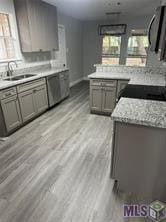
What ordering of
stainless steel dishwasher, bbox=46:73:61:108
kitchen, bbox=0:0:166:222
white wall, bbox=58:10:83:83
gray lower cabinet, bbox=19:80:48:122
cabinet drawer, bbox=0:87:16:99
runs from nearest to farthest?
kitchen, bbox=0:0:166:222 < cabinet drawer, bbox=0:87:16:99 < gray lower cabinet, bbox=19:80:48:122 < stainless steel dishwasher, bbox=46:73:61:108 < white wall, bbox=58:10:83:83

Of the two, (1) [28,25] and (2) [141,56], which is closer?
(1) [28,25]

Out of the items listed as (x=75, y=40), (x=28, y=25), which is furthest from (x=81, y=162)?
(x=75, y=40)

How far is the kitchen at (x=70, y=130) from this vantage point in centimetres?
143

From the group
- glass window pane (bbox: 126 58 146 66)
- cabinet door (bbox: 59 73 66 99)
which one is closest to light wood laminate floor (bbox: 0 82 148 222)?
cabinet door (bbox: 59 73 66 99)

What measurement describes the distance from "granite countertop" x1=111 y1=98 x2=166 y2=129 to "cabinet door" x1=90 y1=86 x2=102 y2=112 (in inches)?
70.0

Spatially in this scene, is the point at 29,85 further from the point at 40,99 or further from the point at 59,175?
the point at 59,175

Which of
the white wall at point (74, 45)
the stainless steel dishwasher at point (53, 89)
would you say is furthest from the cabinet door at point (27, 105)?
the white wall at point (74, 45)

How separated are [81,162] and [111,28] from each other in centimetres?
589

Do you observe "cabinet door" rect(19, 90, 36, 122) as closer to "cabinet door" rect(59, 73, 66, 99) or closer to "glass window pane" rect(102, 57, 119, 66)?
"cabinet door" rect(59, 73, 66, 99)

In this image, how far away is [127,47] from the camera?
647cm

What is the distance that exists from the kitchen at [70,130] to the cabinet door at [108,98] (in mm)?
21

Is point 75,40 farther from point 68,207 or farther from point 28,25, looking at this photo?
point 68,207

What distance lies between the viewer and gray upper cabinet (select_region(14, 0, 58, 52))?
10.9ft

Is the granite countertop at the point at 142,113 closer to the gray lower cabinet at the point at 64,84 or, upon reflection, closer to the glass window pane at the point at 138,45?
the gray lower cabinet at the point at 64,84
